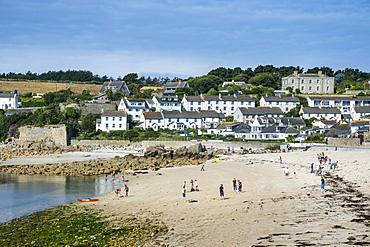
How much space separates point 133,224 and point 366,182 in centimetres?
1092

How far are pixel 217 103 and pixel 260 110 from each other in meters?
7.87

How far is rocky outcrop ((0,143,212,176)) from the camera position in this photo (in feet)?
106

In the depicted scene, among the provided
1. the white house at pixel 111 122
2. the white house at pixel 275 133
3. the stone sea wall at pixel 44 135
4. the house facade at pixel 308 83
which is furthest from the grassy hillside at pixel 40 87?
the white house at pixel 275 133

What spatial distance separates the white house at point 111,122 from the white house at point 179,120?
3.25 metres

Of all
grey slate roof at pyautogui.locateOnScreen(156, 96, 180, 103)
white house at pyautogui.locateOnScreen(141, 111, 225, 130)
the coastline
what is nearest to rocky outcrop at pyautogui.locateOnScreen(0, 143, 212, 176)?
the coastline

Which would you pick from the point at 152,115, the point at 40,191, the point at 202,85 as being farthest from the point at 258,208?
the point at 202,85

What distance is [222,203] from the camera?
17.2m

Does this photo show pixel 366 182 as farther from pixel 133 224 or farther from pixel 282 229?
pixel 133 224

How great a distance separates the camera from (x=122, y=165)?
3459 centimetres

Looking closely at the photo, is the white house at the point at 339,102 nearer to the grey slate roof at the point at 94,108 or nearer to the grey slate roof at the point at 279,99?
the grey slate roof at the point at 279,99

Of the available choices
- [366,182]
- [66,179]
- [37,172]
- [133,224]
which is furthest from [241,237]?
[37,172]

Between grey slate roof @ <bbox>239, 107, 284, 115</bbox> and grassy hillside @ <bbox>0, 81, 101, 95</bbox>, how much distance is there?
1843 inches

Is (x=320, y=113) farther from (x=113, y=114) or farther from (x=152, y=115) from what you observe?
(x=113, y=114)

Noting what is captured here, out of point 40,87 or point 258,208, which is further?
point 40,87
